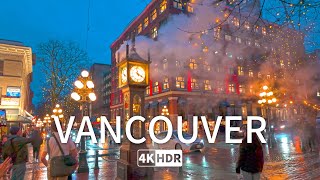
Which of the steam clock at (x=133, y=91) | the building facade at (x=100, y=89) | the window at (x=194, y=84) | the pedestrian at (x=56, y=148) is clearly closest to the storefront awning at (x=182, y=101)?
the window at (x=194, y=84)

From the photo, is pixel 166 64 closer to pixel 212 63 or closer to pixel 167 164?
pixel 212 63

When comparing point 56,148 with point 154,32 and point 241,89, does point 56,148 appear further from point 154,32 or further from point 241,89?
point 241,89

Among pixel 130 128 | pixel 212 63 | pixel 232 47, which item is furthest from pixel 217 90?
pixel 130 128

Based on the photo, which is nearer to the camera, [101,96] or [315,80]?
[315,80]

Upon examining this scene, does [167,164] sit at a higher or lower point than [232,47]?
lower

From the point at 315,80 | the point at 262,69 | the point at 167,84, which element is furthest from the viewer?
the point at 167,84

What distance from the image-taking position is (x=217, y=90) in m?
32.8

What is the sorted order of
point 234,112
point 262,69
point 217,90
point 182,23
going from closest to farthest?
point 182,23 < point 262,69 < point 217,90 < point 234,112

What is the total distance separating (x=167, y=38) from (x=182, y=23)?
3.53 ft

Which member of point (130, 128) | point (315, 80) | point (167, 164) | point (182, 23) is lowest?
point (167, 164)

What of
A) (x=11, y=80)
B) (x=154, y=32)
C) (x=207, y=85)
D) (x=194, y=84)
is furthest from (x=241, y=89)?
(x=11, y=80)

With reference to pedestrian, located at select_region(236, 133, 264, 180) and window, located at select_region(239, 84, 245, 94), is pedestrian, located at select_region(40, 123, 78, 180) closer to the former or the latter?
pedestrian, located at select_region(236, 133, 264, 180)

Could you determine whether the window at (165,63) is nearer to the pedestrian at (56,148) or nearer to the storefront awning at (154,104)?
the pedestrian at (56,148)

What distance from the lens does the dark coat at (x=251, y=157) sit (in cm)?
462
